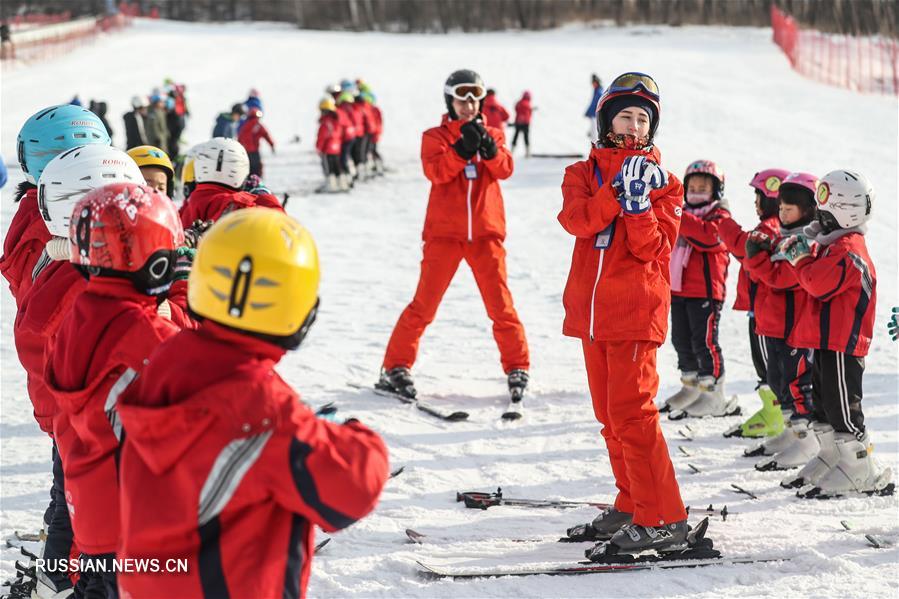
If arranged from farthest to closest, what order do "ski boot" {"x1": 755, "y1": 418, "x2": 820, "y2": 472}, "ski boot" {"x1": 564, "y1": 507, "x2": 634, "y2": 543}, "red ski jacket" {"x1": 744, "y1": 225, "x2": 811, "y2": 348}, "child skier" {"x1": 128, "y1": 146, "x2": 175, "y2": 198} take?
"ski boot" {"x1": 755, "y1": 418, "x2": 820, "y2": 472}
"red ski jacket" {"x1": 744, "y1": 225, "x2": 811, "y2": 348}
"child skier" {"x1": 128, "y1": 146, "x2": 175, "y2": 198}
"ski boot" {"x1": 564, "y1": 507, "x2": 634, "y2": 543}

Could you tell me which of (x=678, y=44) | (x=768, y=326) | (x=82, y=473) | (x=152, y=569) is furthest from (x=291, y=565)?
(x=678, y=44)

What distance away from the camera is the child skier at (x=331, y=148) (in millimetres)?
16453

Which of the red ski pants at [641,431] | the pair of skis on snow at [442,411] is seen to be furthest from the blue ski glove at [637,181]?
the pair of skis on snow at [442,411]

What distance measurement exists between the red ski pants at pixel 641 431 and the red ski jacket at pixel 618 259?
95 mm

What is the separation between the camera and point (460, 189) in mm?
6602

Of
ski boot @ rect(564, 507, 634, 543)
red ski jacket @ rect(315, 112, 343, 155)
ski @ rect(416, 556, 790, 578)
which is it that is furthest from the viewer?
red ski jacket @ rect(315, 112, 343, 155)

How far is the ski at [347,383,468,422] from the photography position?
6496mm

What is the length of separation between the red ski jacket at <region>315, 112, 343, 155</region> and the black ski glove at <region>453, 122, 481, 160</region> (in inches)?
408

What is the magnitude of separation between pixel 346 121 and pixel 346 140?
1.07 feet

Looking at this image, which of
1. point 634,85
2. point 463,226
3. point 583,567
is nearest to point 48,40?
point 463,226

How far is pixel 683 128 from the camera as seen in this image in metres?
22.5

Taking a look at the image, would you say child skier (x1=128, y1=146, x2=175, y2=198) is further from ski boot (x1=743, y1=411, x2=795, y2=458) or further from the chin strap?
ski boot (x1=743, y1=411, x2=795, y2=458)

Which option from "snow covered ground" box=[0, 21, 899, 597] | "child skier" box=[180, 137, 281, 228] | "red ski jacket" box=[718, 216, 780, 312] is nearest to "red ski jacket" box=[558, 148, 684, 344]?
"snow covered ground" box=[0, 21, 899, 597]

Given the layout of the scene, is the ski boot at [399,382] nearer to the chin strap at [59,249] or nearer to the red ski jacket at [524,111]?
the chin strap at [59,249]
